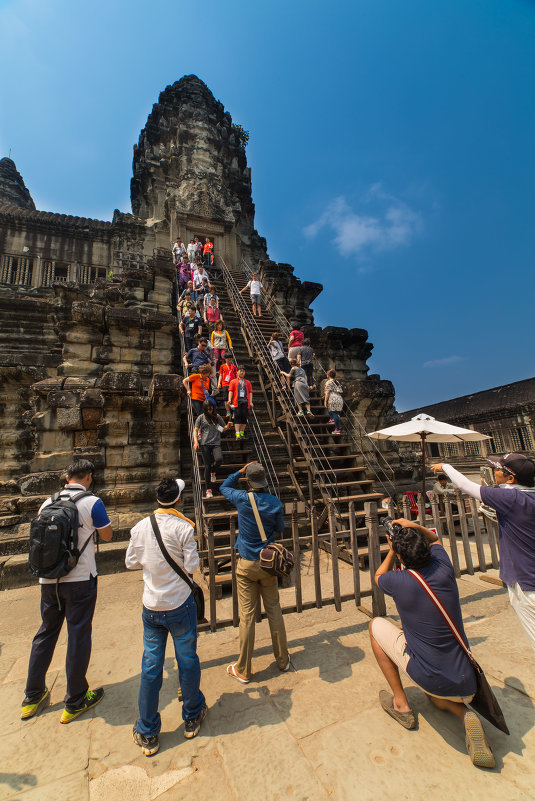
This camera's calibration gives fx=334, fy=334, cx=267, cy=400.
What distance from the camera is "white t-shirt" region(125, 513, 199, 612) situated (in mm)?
2367

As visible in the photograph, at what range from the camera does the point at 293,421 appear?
290 inches

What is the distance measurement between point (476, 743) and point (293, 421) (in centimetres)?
567

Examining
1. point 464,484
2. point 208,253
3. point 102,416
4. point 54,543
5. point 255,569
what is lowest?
point 255,569

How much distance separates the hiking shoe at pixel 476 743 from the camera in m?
1.89

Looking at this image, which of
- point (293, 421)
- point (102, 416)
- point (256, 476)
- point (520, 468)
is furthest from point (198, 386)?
point (520, 468)

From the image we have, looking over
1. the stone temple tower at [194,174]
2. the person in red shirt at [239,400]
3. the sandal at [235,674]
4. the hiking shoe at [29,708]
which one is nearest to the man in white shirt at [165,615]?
the sandal at [235,674]

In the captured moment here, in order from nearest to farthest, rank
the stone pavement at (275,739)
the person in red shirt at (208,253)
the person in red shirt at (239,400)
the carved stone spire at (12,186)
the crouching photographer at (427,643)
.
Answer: the stone pavement at (275,739)
the crouching photographer at (427,643)
the person in red shirt at (239,400)
the person in red shirt at (208,253)
the carved stone spire at (12,186)

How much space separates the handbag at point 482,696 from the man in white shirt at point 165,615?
168 cm

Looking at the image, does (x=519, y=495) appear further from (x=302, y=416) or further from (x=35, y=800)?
(x=302, y=416)

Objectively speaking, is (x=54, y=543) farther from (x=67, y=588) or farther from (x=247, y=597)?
(x=247, y=597)

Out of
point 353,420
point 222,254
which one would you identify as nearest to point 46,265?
point 222,254

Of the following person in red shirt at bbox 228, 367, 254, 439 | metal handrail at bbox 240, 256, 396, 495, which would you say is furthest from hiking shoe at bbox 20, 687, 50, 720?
metal handrail at bbox 240, 256, 396, 495

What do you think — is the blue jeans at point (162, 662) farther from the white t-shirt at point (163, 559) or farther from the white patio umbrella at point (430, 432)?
the white patio umbrella at point (430, 432)

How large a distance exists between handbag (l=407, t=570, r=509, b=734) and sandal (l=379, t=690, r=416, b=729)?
0.40m
